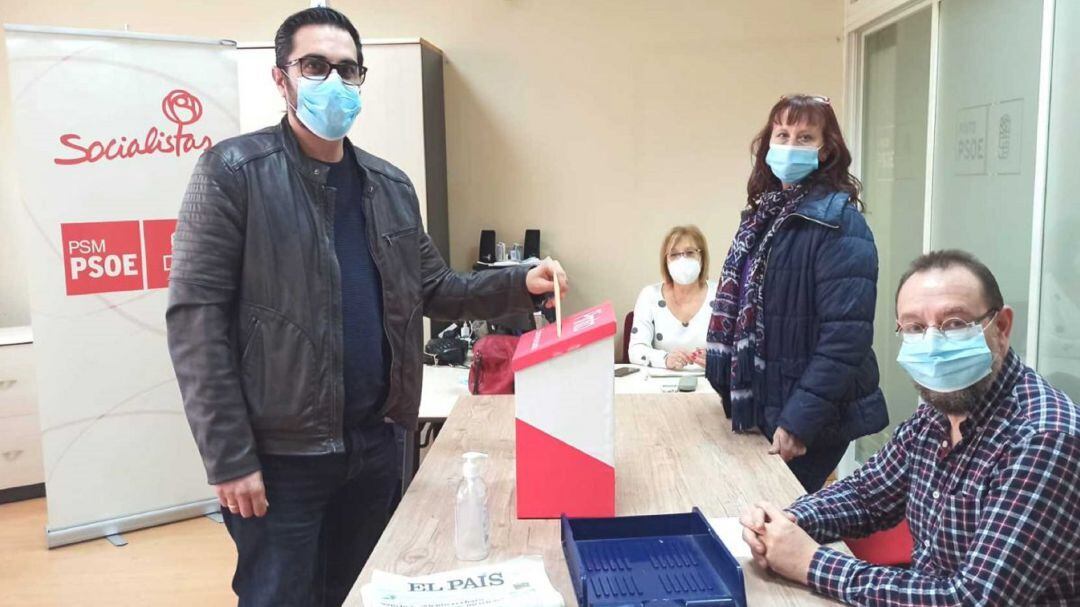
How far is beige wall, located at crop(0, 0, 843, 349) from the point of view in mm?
4457

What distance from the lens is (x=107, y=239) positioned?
353 cm

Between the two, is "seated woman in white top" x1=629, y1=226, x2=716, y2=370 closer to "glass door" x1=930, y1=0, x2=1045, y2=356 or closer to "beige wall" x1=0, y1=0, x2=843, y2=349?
"beige wall" x1=0, y1=0, x2=843, y2=349

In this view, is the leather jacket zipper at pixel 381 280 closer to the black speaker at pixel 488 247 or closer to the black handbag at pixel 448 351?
the black handbag at pixel 448 351

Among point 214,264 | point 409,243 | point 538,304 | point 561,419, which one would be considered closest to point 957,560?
point 561,419

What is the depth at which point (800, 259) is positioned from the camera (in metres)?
1.98

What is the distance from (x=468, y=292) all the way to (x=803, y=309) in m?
0.80

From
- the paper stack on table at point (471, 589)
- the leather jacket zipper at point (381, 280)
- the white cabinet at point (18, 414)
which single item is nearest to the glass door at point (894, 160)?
the leather jacket zipper at point (381, 280)

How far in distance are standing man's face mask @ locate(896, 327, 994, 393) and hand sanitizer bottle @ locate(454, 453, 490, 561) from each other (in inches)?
30.3

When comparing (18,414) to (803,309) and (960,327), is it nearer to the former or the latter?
(803,309)

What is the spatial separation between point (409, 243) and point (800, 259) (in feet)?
2.98

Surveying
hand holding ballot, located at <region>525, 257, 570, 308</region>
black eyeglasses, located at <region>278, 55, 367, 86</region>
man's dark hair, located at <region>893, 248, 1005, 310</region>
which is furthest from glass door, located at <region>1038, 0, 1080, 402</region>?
black eyeglasses, located at <region>278, 55, 367, 86</region>

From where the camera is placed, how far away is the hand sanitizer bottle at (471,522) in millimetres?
1475

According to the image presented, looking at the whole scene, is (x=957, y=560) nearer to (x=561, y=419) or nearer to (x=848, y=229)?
(x=561, y=419)

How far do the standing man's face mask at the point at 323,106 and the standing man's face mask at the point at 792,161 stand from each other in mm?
1054
